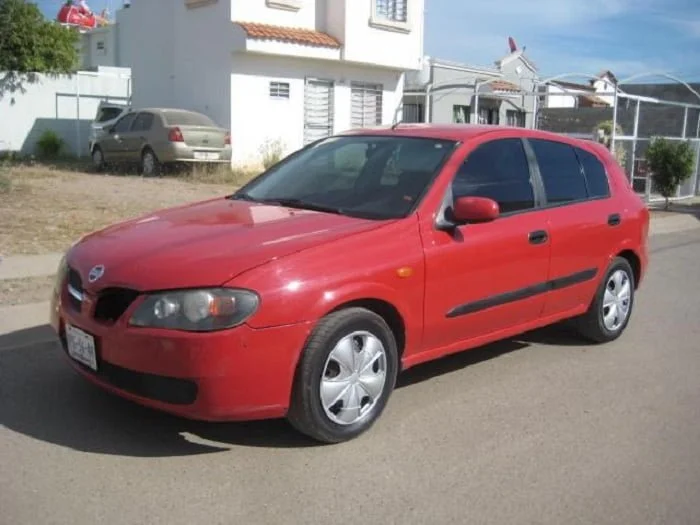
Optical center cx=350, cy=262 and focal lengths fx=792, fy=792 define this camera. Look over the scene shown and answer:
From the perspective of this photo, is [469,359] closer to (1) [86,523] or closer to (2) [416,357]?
(2) [416,357]

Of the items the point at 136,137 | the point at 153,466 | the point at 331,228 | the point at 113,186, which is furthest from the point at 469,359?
the point at 136,137

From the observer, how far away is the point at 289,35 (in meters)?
18.6

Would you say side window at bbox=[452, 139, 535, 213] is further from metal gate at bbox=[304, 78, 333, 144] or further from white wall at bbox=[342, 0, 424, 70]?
white wall at bbox=[342, 0, 424, 70]

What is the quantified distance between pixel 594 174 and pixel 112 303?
389cm

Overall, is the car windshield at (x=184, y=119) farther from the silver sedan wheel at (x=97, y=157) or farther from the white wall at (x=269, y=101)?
the silver sedan wheel at (x=97, y=157)

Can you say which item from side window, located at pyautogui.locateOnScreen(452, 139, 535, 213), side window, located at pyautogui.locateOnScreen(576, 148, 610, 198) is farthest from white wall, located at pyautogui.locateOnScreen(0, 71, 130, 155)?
side window, located at pyautogui.locateOnScreen(452, 139, 535, 213)

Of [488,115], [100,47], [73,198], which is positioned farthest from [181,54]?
[100,47]

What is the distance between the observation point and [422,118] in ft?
83.2

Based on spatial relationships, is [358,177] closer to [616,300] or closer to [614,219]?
[614,219]

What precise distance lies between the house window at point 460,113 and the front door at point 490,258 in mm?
22058

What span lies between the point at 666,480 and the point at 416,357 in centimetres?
146

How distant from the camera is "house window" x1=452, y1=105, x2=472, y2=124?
27062mm

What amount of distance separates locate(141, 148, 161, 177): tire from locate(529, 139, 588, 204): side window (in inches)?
495

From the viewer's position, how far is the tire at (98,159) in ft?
61.6
